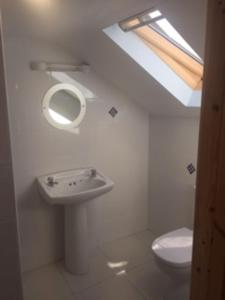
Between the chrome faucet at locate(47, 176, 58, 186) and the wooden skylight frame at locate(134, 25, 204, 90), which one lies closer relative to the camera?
the wooden skylight frame at locate(134, 25, 204, 90)

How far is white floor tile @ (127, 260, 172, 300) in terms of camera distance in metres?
1.98

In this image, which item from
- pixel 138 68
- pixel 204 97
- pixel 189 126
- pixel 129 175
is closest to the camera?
pixel 204 97

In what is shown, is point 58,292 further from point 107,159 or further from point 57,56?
point 57,56

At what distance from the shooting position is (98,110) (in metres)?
2.34

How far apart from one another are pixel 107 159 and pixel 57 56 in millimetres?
1039

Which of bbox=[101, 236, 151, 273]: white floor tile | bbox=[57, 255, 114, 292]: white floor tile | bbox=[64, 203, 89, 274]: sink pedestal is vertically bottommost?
bbox=[57, 255, 114, 292]: white floor tile

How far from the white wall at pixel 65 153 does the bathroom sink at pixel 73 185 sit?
82mm

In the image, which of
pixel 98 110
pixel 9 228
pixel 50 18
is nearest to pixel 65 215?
pixel 9 228

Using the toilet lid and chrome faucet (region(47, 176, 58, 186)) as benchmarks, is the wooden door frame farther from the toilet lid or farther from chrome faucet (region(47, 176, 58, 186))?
chrome faucet (region(47, 176, 58, 186))

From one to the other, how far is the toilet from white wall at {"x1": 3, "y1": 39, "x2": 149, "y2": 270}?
0.85m

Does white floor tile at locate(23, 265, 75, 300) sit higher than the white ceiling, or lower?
lower

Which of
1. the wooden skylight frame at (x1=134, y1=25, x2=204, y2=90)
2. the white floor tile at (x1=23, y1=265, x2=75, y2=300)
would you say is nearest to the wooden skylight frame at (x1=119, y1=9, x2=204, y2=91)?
the wooden skylight frame at (x1=134, y1=25, x2=204, y2=90)

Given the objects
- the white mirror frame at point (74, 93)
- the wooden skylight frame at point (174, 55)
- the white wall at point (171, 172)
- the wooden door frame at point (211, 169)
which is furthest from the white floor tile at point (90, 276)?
the wooden skylight frame at point (174, 55)

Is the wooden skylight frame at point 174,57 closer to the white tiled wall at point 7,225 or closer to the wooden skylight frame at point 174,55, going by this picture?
the wooden skylight frame at point 174,55
